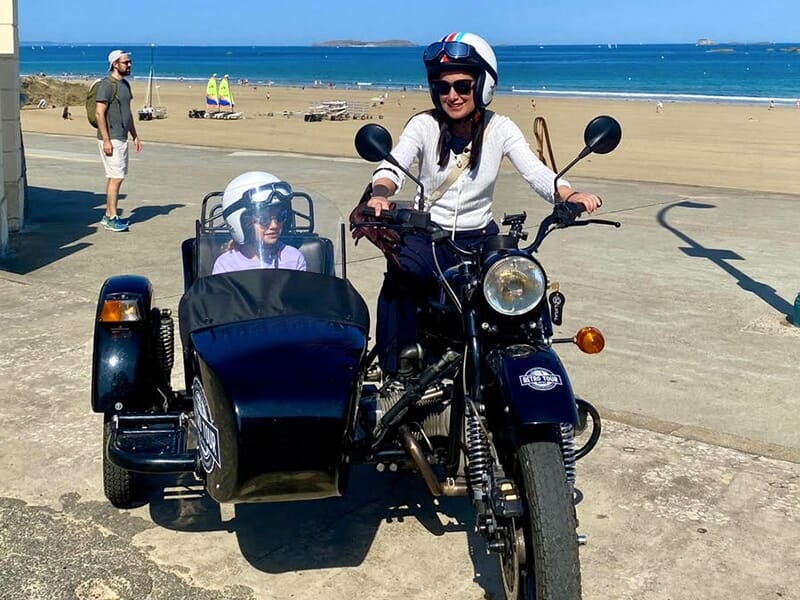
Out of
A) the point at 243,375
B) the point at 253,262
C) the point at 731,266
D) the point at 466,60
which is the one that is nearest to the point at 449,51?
the point at 466,60

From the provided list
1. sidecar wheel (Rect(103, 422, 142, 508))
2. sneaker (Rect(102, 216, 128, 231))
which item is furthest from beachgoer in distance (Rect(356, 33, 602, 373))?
sneaker (Rect(102, 216, 128, 231))

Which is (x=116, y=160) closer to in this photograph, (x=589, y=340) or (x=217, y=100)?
(x=589, y=340)

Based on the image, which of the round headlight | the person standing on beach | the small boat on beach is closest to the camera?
the round headlight

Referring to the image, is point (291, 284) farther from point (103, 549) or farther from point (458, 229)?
point (103, 549)

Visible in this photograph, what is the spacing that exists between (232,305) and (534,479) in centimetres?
127

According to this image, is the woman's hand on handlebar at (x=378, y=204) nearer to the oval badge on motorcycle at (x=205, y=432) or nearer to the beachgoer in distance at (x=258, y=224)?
the beachgoer in distance at (x=258, y=224)

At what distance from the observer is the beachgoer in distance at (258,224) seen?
157 inches

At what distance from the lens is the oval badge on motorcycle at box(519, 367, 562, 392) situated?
3.05m

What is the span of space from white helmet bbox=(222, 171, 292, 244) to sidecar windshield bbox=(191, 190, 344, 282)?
0.08 metres

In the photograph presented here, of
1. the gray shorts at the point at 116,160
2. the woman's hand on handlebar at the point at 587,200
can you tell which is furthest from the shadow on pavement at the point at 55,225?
the woman's hand on handlebar at the point at 587,200

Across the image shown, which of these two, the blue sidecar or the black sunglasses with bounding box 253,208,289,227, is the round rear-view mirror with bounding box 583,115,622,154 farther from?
the black sunglasses with bounding box 253,208,289,227

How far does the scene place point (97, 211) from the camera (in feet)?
38.4

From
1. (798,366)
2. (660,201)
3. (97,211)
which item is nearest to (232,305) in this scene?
(798,366)

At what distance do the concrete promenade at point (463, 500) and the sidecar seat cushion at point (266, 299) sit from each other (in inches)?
36.1
